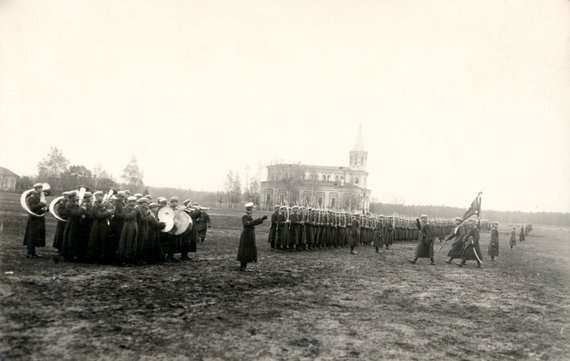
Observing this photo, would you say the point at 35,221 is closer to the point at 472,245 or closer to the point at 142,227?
the point at 142,227

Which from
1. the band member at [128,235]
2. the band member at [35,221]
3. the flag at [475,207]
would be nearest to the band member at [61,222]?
the band member at [35,221]

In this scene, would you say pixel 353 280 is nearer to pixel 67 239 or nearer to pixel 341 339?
pixel 341 339

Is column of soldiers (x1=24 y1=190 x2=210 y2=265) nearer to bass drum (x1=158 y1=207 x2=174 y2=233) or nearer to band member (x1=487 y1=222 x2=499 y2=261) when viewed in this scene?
bass drum (x1=158 y1=207 x2=174 y2=233)

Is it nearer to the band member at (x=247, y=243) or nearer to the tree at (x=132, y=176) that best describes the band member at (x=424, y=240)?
the band member at (x=247, y=243)

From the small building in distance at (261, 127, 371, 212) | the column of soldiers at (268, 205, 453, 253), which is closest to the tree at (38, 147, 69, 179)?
the small building in distance at (261, 127, 371, 212)

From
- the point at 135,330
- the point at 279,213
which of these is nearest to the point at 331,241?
the point at 279,213

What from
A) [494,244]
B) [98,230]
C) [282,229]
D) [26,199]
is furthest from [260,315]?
[494,244]
